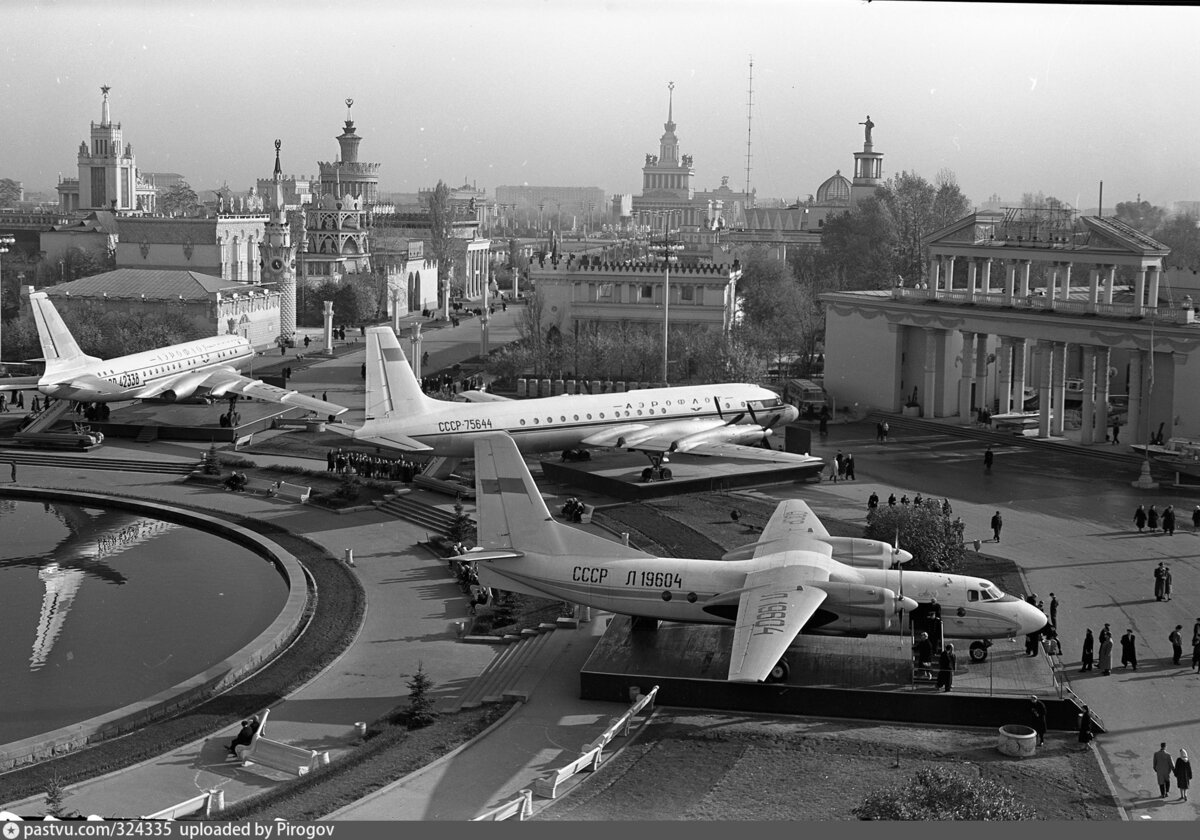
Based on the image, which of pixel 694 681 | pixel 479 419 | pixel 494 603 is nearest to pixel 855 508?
pixel 479 419

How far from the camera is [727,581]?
88.1 ft

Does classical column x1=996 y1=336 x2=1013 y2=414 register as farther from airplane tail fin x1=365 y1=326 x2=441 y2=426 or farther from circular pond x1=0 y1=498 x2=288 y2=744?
circular pond x1=0 y1=498 x2=288 y2=744

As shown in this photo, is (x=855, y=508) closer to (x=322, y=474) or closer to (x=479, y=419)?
(x=479, y=419)

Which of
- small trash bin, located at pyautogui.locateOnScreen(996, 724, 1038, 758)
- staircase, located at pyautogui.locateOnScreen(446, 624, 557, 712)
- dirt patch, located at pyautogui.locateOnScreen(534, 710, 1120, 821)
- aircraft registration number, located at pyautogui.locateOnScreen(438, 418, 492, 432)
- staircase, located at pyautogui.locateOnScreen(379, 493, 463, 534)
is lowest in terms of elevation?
staircase, located at pyautogui.locateOnScreen(446, 624, 557, 712)

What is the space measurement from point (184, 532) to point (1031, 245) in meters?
33.5

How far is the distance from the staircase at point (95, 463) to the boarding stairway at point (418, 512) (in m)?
9.83

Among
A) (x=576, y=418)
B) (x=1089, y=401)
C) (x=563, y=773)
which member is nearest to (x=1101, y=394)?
(x=1089, y=401)

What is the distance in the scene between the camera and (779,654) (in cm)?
2364

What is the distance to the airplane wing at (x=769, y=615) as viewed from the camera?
23453mm

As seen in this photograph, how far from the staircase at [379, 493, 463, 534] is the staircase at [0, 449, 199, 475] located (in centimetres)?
988

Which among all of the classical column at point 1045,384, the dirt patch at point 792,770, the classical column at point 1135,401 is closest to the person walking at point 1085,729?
the dirt patch at point 792,770

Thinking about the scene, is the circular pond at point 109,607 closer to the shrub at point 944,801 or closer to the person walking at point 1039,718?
the shrub at point 944,801

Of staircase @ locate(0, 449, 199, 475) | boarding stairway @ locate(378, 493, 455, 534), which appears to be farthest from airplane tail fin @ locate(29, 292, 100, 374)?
boarding stairway @ locate(378, 493, 455, 534)

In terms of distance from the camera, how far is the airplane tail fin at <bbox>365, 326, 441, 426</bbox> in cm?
4159
